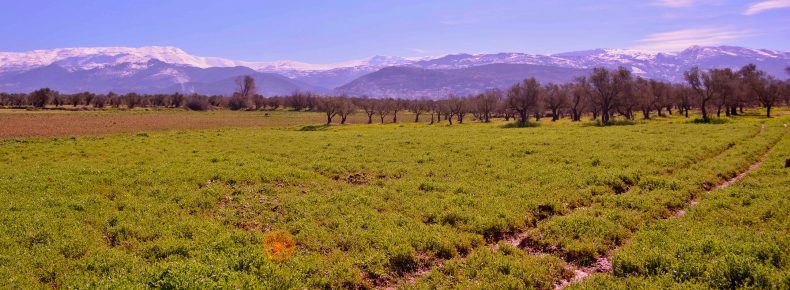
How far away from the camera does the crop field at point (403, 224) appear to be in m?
10.5

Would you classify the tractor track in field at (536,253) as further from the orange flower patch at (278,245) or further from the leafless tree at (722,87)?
the leafless tree at (722,87)

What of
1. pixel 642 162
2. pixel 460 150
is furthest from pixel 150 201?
pixel 642 162

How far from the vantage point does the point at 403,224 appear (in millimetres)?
14867

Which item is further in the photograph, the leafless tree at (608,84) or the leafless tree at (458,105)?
the leafless tree at (458,105)

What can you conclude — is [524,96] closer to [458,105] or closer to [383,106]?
[458,105]

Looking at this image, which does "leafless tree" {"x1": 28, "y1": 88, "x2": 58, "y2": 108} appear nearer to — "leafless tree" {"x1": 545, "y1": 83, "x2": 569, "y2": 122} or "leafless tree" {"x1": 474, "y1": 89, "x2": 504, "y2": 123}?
"leafless tree" {"x1": 474, "y1": 89, "x2": 504, "y2": 123}

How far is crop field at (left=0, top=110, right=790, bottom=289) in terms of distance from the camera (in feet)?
34.4

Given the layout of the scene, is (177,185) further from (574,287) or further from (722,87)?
(722,87)

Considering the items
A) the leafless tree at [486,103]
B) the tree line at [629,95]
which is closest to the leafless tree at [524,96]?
the tree line at [629,95]

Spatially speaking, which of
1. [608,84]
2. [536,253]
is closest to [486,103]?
[608,84]

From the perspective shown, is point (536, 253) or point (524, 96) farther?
point (524, 96)

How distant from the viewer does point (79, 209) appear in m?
16.6

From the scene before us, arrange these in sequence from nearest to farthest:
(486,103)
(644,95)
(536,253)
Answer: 1. (536,253)
2. (644,95)
3. (486,103)

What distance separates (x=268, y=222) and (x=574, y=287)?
34.4 feet
